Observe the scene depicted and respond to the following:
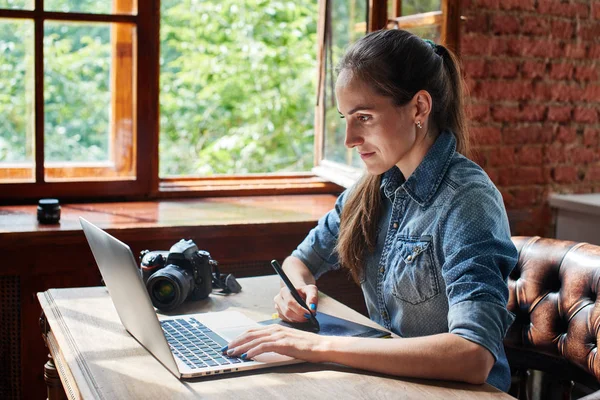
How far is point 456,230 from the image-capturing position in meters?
1.60

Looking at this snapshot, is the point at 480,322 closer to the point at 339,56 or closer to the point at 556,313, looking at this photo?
the point at 556,313

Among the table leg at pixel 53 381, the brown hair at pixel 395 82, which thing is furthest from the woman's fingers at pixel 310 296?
the table leg at pixel 53 381

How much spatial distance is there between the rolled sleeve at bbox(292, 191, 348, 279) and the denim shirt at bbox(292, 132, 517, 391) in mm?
203

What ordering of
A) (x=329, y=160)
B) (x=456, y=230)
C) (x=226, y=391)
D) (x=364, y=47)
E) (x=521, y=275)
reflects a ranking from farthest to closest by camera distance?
(x=329, y=160), (x=521, y=275), (x=364, y=47), (x=456, y=230), (x=226, y=391)

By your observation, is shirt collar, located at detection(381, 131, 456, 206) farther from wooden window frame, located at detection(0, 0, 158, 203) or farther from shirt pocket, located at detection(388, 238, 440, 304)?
wooden window frame, located at detection(0, 0, 158, 203)

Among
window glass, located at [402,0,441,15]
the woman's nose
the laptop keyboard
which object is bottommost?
the laptop keyboard

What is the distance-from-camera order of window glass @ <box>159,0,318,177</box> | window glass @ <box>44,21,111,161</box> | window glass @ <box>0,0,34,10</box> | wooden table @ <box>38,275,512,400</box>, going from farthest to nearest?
window glass @ <box>159,0,318,177</box> → window glass @ <box>44,21,111,161</box> → window glass @ <box>0,0,34,10</box> → wooden table @ <box>38,275,512,400</box>

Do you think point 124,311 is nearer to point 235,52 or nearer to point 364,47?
point 364,47

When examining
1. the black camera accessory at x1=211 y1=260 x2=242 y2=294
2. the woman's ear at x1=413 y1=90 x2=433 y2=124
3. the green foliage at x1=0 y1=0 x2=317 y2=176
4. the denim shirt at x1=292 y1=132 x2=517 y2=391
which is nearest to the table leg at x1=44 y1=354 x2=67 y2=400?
the black camera accessory at x1=211 y1=260 x2=242 y2=294

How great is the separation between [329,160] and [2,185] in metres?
1.38

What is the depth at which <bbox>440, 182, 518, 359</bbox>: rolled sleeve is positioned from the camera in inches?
57.1

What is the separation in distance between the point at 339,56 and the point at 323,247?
1.33m

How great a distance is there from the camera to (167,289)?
1.86 meters

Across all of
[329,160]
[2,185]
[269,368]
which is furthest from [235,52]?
[269,368]
